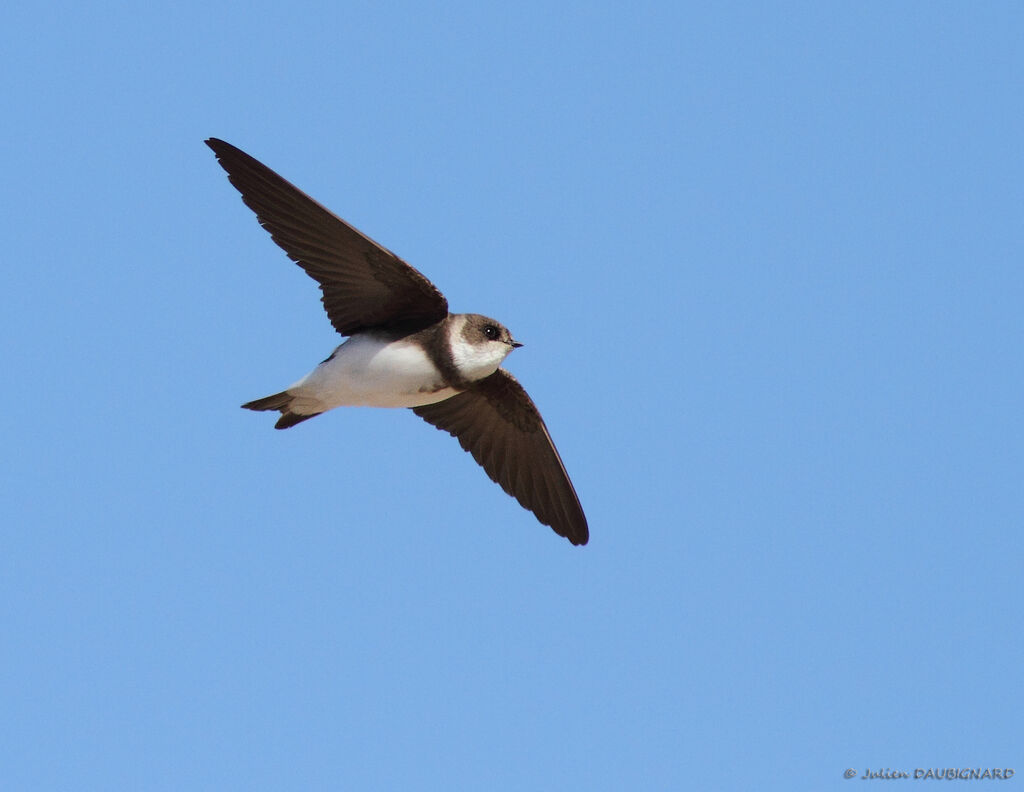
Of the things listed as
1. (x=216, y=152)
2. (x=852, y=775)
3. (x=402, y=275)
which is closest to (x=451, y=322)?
(x=402, y=275)

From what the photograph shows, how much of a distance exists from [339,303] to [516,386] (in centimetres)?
166

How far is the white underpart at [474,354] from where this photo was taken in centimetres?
948

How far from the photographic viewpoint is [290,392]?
9.53m

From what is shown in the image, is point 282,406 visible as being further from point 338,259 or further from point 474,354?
point 474,354

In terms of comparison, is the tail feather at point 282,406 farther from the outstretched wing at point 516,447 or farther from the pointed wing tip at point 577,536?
the pointed wing tip at point 577,536

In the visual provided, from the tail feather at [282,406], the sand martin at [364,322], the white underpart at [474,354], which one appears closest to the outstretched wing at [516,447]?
the sand martin at [364,322]

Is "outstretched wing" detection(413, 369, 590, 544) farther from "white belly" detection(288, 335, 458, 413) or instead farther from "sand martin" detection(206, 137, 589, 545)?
"white belly" detection(288, 335, 458, 413)

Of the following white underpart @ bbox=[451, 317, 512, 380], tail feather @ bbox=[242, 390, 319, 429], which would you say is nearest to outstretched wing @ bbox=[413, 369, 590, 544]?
white underpart @ bbox=[451, 317, 512, 380]

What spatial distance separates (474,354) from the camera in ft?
31.2

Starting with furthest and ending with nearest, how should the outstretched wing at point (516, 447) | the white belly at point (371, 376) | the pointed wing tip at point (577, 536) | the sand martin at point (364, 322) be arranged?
the pointed wing tip at point (577, 536)
the outstretched wing at point (516, 447)
the white belly at point (371, 376)
the sand martin at point (364, 322)

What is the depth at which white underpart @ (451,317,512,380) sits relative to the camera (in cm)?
948

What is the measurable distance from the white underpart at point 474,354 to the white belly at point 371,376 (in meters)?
0.17

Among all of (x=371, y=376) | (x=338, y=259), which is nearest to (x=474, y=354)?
(x=371, y=376)

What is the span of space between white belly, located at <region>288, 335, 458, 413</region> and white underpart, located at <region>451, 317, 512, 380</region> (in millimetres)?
168
